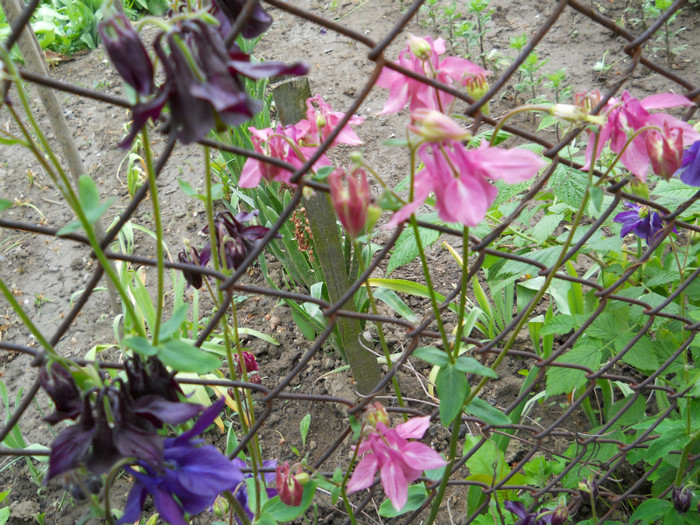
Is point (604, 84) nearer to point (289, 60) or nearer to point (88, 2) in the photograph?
point (289, 60)

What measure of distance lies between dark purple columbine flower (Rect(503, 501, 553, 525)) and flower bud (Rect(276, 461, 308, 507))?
584mm

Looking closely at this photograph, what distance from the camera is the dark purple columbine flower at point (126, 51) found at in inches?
18.1

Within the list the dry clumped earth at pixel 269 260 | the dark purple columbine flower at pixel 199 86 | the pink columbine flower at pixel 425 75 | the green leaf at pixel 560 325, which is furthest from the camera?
the dry clumped earth at pixel 269 260

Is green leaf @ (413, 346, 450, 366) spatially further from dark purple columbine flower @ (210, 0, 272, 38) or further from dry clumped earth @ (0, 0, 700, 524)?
dry clumped earth @ (0, 0, 700, 524)

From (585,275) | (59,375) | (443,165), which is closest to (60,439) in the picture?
(59,375)

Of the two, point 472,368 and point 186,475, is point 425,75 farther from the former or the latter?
point 186,475

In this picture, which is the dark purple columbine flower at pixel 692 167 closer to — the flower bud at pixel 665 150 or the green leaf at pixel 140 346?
the flower bud at pixel 665 150

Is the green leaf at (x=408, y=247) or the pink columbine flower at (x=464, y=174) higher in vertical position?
the pink columbine flower at (x=464, y=174)

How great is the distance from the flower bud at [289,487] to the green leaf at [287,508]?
0.02 m

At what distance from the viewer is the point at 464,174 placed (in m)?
0.58

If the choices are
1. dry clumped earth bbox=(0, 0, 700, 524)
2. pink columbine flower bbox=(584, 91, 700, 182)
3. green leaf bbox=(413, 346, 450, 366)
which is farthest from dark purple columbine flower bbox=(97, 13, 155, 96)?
dry clumped earth bbox=(0, 0, 700, 524)

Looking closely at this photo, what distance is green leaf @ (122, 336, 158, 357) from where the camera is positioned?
568mm

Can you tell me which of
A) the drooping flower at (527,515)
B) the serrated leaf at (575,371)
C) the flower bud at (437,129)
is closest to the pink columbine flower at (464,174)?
the flower bud at (437,129)

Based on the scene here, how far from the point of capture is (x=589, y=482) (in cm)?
117
